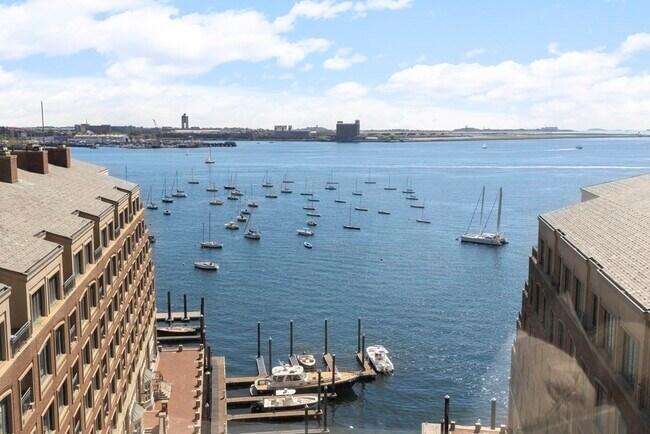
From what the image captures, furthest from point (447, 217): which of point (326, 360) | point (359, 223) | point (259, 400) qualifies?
point (259, 400)

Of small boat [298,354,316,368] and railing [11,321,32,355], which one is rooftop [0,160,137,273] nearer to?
railing [11,321,32,355]

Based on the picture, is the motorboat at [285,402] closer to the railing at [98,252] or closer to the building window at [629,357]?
the railing at [98,252]

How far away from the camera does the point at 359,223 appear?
14612 cm

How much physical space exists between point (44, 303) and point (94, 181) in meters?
19.7

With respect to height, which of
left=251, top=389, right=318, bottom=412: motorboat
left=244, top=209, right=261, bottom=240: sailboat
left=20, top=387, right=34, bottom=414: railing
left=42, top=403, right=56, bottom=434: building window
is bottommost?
left=251, top=389, right=318, bottom=412: motorboat

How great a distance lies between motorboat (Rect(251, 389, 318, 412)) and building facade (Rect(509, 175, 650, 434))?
21682 mm

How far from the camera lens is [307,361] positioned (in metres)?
60.5

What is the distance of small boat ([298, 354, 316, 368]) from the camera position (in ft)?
197

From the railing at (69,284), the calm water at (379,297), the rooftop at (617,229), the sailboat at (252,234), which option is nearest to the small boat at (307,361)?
the calm water at (379,297)

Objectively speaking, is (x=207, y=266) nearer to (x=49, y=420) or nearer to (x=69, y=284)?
(x=69, y=284)

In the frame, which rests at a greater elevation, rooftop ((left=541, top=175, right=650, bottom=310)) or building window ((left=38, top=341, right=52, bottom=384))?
rooftop ((left=541, top=175, right=650, bottom=310))

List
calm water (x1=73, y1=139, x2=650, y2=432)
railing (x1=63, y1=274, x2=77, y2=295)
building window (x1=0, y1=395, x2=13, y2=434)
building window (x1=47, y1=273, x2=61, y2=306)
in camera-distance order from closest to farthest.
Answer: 1. building window (x1=0, y1=395, x2=13, y2=434)
2. building window (x1=47, y1=273, x2=61, y2=306)
3. railing (x1=63, y1=274, x2=77, y2=295)
4. calm water (x1=73, y1=139, x2=650, y2=432)

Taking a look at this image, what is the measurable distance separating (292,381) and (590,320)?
37042 millimetres

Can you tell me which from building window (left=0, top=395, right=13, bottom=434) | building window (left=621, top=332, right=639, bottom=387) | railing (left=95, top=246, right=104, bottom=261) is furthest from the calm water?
building window (left=0, top=395, right=13, bottom=434)
